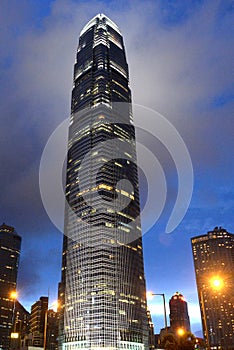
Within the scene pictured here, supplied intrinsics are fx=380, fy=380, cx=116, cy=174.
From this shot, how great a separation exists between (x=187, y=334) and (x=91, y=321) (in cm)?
11186

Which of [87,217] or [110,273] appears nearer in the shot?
[110,273]

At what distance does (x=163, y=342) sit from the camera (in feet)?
249

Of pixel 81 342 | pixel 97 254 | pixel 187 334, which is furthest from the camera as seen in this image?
pixel 97 254

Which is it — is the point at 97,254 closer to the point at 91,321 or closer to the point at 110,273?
the point at 110,273

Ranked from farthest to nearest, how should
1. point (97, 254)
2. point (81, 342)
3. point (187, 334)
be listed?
point (97, 254) → point (81, 342) → point (187, 334)

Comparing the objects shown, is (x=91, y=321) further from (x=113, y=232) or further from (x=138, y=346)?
(x=113, y=232)

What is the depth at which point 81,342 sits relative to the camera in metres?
174

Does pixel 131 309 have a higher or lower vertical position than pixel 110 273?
lower

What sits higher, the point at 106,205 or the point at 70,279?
the point at 106,205

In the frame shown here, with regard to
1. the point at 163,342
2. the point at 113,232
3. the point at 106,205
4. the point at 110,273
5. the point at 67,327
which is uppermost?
the point at 106,205

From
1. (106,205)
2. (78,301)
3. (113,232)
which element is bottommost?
(78,301)

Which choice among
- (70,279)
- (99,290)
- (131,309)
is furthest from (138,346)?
(70,279)

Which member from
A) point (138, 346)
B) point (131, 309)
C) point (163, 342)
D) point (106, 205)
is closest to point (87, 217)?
point (106, 205)

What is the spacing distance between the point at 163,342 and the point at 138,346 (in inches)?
4637
